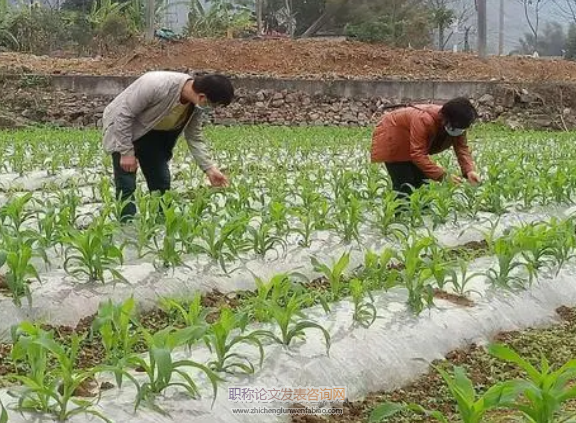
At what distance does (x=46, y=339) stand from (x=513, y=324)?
2.07m

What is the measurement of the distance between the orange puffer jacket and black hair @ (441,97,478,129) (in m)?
0.19

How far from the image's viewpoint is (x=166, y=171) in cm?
519

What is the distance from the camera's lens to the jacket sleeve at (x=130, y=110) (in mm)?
4625

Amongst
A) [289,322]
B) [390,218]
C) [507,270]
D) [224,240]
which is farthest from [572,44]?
[289,322]

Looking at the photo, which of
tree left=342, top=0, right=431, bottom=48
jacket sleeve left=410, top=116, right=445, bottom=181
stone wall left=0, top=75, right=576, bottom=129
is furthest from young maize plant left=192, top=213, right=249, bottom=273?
tree left=342, top=0, right=431, bottom=48

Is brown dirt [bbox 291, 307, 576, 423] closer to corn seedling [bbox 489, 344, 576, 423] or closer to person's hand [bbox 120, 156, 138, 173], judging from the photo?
corn seedling [bbox 489, 344, 576, 423]

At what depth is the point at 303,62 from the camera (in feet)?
58.2

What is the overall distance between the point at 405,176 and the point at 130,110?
199 centimetres

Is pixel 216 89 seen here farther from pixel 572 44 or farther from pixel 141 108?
pixel 572 44

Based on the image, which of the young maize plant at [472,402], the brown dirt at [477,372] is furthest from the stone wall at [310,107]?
the young maize plant at [472,402]

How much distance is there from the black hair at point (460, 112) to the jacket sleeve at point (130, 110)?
5.60ft

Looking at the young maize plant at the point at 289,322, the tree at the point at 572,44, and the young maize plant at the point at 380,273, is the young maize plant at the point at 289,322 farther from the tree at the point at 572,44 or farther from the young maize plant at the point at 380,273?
the tree at the point at 572,44

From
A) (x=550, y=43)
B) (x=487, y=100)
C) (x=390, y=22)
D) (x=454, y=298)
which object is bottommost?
(x=487, y=100)

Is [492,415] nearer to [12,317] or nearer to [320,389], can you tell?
[320,389]
